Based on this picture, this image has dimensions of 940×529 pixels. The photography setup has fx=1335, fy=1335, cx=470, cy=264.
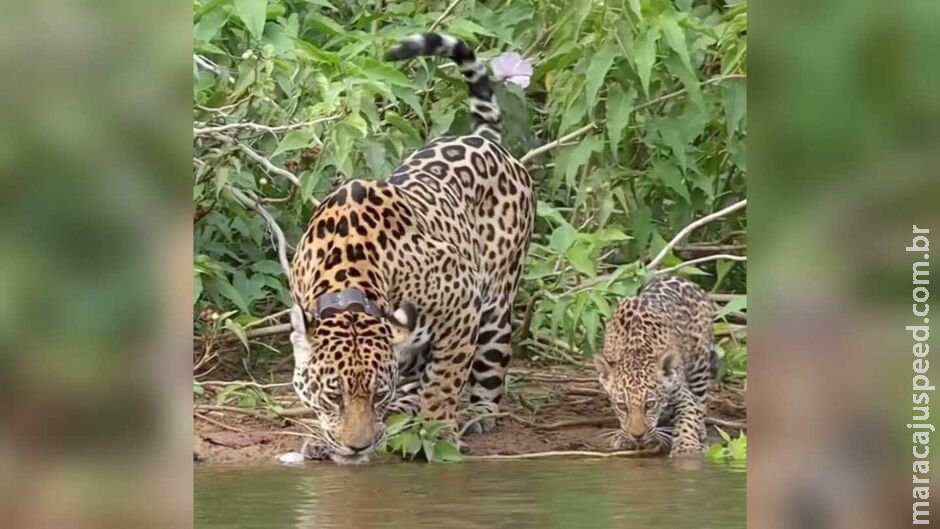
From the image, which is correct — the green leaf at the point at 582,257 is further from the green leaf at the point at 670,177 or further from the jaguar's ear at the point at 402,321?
the jaguar's ear at the point at 402,321

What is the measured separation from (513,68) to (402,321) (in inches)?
21.5

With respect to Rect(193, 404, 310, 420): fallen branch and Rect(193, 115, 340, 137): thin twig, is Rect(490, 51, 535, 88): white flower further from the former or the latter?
Rect(193, 404, 310, 420): fallen branch

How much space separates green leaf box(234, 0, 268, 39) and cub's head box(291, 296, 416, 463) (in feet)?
1.68

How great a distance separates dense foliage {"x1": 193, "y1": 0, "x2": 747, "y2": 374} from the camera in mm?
2477

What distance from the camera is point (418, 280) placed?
8.39ft

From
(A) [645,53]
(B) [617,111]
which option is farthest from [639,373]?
(A) [645,53]

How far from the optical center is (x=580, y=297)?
8.45 feet

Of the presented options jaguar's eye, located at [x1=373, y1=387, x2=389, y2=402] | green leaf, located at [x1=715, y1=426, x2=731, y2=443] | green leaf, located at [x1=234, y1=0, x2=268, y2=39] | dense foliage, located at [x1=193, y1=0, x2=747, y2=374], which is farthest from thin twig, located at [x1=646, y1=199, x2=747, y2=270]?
green leaf, located at [x1=234, y1=0, x2=268, y2=39]

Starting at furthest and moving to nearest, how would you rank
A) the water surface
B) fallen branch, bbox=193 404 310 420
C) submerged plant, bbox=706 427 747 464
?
fallen branch, bbox=193 404 310 420 < submerged plant, bbox=706 427 747 464 < the water surface

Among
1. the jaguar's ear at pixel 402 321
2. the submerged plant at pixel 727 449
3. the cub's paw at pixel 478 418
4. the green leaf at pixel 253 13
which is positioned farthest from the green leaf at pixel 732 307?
the green leaf at pixel 253 13

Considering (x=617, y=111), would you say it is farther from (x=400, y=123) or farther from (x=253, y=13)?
(x=253, y=13)

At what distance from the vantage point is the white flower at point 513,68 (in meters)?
2.60

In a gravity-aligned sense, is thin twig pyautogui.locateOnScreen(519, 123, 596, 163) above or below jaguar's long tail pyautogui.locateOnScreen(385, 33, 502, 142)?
below

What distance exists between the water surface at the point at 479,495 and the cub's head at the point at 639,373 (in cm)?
8
